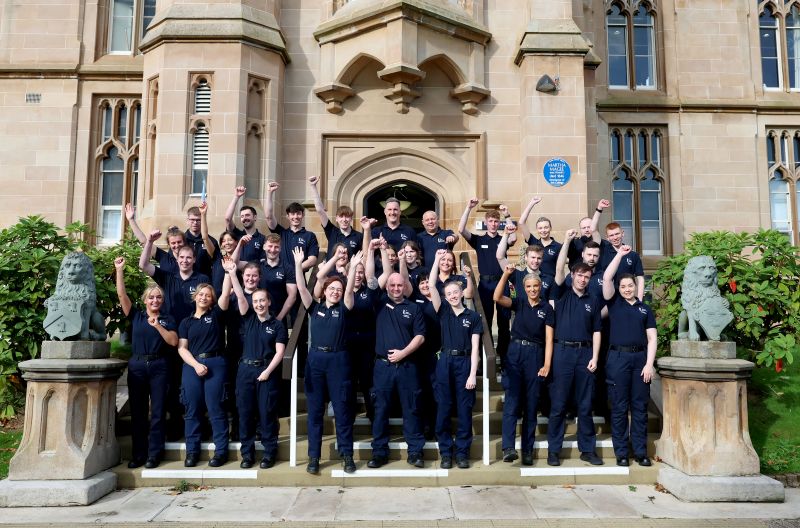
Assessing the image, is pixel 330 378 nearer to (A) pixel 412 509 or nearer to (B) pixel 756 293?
(A) pixel 412 509

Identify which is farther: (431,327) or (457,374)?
(431,327)

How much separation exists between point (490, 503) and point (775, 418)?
3735 mm

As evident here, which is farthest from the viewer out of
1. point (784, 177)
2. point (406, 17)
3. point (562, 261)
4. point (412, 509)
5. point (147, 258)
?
point (784, 177)

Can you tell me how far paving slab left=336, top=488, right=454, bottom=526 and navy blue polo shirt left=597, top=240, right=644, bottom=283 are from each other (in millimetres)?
2959

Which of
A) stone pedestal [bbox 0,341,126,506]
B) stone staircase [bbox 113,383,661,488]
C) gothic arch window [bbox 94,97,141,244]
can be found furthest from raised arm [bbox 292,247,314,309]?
gothic arch window [bbox 94,97,141,244]

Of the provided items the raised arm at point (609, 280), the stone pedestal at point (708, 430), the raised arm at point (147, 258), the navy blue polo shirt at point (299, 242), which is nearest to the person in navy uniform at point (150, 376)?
the raised arm at point (147, 258)

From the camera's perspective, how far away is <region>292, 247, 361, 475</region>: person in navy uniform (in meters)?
5.18

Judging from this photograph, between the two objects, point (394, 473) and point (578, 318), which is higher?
point (578, 318)

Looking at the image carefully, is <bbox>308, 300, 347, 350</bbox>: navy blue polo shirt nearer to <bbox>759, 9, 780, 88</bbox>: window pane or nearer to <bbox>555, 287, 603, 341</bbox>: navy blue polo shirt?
<bbox>555, 287, 603, 341</bbox>: navy blue polo shirt

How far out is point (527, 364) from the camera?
214 inches

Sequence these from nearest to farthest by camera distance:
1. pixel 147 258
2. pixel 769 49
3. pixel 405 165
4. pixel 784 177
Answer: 1. pixel 147 258
2. pixel 405 165
3. pixel 784 177
4. pixel 769 49

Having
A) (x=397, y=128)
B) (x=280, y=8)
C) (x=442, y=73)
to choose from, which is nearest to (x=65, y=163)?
(x=280, y=8)

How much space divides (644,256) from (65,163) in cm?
1142

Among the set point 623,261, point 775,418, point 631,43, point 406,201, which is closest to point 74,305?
→ point 623,261
